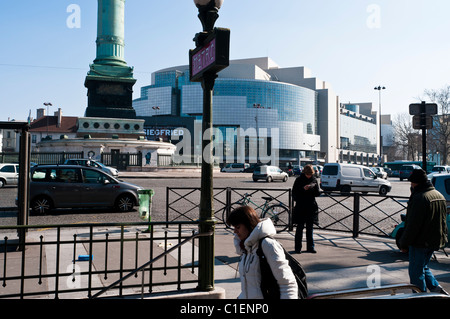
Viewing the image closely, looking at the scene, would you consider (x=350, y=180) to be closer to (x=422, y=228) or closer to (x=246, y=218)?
(x=422, y=228)

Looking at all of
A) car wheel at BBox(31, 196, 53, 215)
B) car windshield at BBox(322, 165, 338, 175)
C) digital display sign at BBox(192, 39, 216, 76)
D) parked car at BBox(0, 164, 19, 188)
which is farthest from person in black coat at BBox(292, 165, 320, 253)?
parked car at BBox(0, 164, 19, 188)

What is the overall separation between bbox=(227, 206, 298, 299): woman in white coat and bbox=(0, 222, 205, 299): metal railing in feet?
4.57

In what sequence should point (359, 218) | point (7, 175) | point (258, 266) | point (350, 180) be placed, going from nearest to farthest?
point (258, 266), point (359, 218), point (350, 180), point (7, 175)

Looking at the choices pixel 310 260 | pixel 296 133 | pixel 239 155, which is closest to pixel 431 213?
pixel 310 260

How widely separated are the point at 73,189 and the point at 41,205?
1.06 metres

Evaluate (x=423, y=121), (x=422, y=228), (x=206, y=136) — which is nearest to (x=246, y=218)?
(x=206, y=136)

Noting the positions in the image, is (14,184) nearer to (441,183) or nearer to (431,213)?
(441,183)

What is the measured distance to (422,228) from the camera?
485 centimetres

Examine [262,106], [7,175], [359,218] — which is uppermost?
[262,106]

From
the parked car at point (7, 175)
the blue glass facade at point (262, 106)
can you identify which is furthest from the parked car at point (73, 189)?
the blue glass facade at point (262, 106)

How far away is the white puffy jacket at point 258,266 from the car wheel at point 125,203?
11.2 metres

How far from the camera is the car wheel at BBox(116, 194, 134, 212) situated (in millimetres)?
13641

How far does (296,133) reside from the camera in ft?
397

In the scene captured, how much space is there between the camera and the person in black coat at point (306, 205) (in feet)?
26.2
